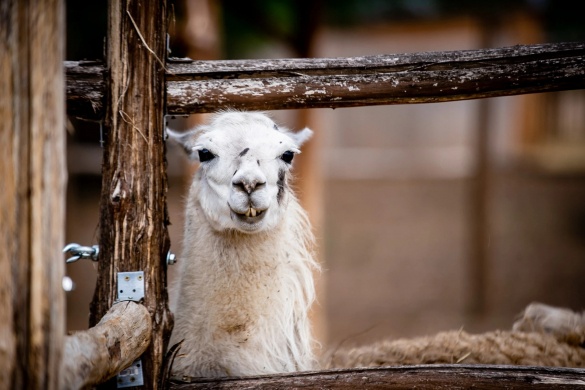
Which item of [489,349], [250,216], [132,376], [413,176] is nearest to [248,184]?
[250,216]

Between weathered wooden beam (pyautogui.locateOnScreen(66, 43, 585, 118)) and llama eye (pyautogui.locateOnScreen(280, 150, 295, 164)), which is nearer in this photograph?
weathered wooden beam (pyautogui.locateOnScreen(66, 43, 585, 118))

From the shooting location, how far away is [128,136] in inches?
76.0

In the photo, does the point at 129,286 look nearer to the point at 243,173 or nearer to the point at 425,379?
the point at 243,173

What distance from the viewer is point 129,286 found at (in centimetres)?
192

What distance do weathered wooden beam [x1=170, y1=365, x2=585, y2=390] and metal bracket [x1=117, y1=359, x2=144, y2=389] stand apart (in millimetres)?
127

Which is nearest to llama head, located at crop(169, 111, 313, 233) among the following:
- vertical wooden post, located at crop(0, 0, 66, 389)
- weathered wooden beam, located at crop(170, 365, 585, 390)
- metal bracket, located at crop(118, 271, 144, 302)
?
metal bracket, located at crop(118, 271, 144, 302)

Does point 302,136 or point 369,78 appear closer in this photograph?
point 369,78

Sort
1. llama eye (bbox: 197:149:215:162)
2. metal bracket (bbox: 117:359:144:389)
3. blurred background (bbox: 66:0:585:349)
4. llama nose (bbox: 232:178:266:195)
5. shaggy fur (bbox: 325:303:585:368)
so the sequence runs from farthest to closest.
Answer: blurred background (bbox: 66:0:585:349) → shaggy fur (bbox: 325:303:585:368) → llama eye (bbox: 197:149:215:162) → llama nose (bbox: 232:178:266:195) → metal bracket (bbox: 117:359:144:389)

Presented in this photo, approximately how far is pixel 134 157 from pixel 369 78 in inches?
32.7

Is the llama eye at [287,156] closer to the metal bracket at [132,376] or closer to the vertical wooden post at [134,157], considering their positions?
the vertical wooden post at [134,157]

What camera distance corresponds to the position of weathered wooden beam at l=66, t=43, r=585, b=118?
200 cm

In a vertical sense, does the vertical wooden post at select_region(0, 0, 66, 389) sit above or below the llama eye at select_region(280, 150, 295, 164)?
below

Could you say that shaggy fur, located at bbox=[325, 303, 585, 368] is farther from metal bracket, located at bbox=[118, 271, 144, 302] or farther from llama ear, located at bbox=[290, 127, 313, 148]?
metal bracket, located at bbox=[118, 271, 144, 302]

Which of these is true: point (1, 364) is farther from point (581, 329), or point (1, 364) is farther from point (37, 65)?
point (581, 329)
